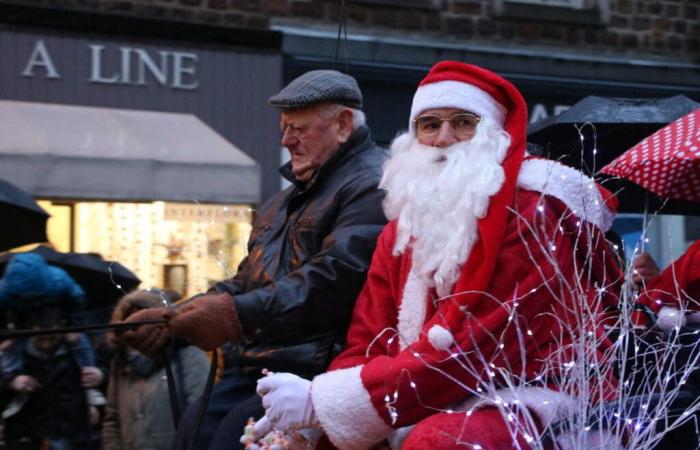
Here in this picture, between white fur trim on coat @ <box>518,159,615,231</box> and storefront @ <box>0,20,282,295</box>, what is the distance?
6325mm

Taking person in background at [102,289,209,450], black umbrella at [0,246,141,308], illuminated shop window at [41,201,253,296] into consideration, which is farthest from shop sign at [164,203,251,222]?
person in background at [102,289,209,450]

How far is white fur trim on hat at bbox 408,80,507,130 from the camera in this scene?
3.57 m

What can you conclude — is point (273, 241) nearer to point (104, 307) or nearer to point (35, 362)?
point (35, 362)

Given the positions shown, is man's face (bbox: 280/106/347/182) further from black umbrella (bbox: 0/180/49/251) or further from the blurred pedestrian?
black umbrella (bbox: 0/180/49/251)

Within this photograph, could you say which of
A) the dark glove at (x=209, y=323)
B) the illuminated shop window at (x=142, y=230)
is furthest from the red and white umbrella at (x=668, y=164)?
the illuminated shop window at (x=142, y=230)

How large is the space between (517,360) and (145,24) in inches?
327

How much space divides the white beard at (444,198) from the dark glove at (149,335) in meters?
0.81

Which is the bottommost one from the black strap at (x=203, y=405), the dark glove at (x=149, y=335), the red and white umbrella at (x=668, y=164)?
the black strap at (x=203, y=405)

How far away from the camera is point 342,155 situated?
4176 mm

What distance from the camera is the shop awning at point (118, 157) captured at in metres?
10.2

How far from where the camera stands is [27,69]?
422 inches

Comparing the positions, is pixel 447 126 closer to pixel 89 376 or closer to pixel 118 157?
pixel 89 376

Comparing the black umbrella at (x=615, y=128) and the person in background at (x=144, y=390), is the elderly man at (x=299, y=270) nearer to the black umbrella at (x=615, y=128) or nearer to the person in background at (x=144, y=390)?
the person in background at (x=144, y=390)

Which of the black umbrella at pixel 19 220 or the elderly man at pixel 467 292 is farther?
the black umbrella at pixel 19 220
